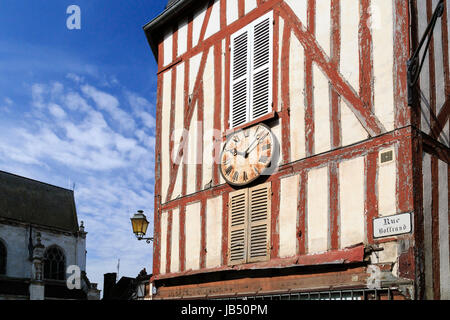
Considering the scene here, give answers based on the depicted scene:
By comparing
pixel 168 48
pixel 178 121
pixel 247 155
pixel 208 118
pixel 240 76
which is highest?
pixel 168 48

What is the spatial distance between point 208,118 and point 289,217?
2.93 metres

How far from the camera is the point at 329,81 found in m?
8.66

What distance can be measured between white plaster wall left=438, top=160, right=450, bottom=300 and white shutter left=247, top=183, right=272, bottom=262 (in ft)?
8.61

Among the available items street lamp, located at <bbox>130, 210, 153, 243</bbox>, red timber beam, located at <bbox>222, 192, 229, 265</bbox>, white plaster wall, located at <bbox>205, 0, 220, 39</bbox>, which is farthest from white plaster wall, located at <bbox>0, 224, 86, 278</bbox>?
red timber beam, located at <bbox>222, 192, 229, 265</bbox>

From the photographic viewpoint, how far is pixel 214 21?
11242mm

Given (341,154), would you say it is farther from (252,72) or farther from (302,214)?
(252,72)

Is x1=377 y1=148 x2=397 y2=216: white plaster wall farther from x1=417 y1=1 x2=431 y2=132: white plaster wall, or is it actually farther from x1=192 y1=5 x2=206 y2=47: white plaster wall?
x1=192 y1=5 x2=206 y2=47: white plaster wall

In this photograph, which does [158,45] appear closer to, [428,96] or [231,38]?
[231,38]

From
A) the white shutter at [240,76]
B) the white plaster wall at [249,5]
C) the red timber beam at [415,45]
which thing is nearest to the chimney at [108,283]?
the white shutter at [240,76]

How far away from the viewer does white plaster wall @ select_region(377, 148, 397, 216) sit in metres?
7.39

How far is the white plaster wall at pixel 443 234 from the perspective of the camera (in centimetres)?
744

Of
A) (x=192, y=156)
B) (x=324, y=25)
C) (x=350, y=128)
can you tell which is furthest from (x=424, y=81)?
(x=192, y=156)
